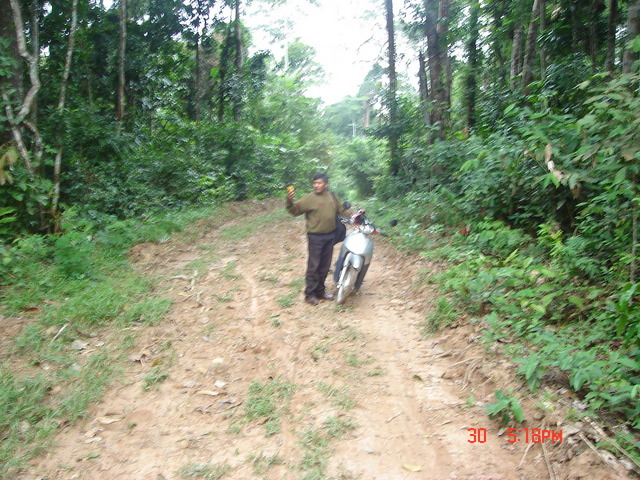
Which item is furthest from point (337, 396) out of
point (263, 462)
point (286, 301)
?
A: point (286, 301)

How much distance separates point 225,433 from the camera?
12.0 feet

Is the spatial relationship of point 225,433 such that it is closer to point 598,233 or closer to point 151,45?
point 598,233

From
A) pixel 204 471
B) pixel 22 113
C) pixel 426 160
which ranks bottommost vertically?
pixel 204 471

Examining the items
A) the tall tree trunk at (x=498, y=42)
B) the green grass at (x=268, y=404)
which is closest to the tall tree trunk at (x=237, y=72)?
the tall tree trunk at (x=498, y=42)

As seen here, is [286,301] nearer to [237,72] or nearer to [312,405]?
[312,405]

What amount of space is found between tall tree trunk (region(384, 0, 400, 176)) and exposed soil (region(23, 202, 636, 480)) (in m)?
9.71

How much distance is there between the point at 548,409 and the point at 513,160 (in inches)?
168

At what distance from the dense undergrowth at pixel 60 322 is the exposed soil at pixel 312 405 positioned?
20 centimetres

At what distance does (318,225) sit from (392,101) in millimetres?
10265

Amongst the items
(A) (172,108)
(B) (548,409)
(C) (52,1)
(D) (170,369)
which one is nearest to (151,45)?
(A) (172,108)

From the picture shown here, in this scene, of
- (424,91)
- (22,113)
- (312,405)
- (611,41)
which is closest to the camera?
(312,405)

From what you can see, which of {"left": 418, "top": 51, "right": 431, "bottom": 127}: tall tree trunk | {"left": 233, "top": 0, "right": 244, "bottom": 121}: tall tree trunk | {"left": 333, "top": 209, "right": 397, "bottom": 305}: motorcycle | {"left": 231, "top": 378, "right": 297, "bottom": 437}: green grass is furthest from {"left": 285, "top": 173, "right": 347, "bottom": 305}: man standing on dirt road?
{"left": 233, "top": 0, "right": 244, "bottom": 121}: tall tree trunk
